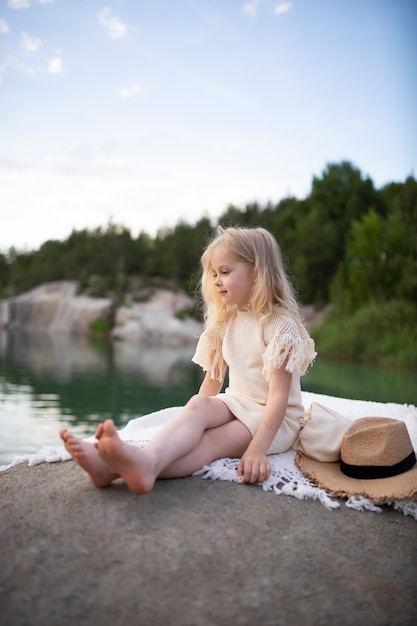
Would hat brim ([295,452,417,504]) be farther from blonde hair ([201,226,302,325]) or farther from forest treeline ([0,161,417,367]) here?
forest treeline ([0,161,417,367])

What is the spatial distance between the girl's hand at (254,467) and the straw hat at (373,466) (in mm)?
184

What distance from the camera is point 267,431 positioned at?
177 centimetres

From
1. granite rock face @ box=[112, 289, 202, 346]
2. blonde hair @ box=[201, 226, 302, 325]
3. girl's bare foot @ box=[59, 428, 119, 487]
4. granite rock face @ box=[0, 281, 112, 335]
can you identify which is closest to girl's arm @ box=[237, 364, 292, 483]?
blonde hair @ box=[201, 226, 302, 325]

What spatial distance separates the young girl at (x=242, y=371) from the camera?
1.64 metres

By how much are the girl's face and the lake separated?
210cm

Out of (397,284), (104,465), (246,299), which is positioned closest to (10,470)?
(104,465)

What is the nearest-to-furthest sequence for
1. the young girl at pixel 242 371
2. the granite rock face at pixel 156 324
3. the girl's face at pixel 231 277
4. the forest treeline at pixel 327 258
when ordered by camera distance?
the young girl at pixel 242 371 < the girl's face at pixel 231 277 < the forest treeline at pixel 327 258 < the granite rock face at pixel 156 324

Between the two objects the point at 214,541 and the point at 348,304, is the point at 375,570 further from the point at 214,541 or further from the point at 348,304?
the point at 348,304

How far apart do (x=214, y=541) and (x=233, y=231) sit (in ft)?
3.59

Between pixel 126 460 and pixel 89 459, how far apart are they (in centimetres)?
15

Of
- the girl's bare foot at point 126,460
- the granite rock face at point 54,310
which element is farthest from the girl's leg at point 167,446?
the granite rock face at point 54,310

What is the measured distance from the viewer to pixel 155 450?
1.52 metres

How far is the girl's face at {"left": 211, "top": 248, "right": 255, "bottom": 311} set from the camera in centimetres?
199

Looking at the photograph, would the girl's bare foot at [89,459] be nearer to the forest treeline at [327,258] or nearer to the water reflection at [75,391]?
the water reflection at [75,391]
